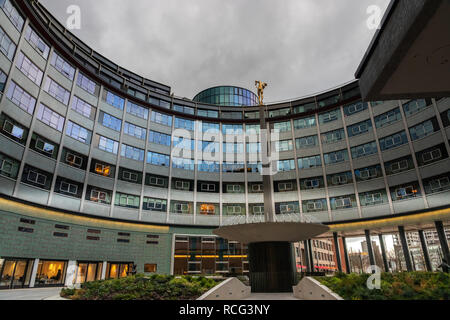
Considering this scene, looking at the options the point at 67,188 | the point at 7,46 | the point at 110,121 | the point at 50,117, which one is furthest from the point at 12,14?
the point at 67,188

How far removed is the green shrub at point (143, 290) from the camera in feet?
45.6

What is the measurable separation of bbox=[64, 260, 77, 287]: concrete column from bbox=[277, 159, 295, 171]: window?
92.9 feet

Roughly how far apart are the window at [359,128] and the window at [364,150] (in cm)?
190

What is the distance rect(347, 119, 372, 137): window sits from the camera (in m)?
38.2

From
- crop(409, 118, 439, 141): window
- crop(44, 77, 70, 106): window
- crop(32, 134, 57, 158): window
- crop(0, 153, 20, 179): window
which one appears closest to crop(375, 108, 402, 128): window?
crop(409, 118, 439, 141): window

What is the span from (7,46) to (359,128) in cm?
3947

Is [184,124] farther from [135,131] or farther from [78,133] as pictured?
[78,133]

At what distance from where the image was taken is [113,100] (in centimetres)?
3859

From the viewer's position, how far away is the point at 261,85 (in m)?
23.0

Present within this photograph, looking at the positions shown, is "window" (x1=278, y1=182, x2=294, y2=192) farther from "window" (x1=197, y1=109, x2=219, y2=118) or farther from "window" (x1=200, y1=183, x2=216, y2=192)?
"window" (x1=197, y1=109, x2=219, y2=118)

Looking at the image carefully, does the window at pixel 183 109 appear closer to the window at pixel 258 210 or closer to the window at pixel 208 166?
the window at pixel 208 166

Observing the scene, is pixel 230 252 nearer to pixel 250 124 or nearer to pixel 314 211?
pixel 314 211

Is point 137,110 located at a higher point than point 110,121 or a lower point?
higher
